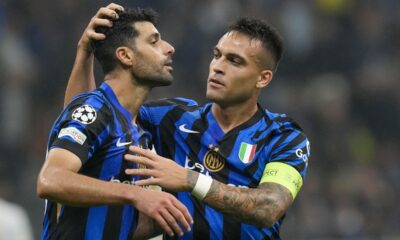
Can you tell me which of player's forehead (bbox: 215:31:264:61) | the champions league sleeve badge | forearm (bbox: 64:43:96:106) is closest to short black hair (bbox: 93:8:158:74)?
forearm (bbox: 64:43:96:106)

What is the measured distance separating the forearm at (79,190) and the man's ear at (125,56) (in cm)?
98

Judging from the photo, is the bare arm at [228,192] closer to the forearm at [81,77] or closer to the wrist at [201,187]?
the wrist at [201,187]

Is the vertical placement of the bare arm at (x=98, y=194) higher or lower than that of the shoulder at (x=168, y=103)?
lower

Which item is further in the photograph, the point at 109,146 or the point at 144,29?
the point at 144,29

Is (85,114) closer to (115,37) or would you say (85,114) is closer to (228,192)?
(115,37)

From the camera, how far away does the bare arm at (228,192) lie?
4.89 metres

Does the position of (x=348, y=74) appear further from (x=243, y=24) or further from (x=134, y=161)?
(x=134, y=161)

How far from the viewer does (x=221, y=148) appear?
5.81 meters

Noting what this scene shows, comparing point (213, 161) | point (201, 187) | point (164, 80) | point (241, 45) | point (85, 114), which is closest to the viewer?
point (85, 114)

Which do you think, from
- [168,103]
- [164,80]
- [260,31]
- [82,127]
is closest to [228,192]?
[164,80]

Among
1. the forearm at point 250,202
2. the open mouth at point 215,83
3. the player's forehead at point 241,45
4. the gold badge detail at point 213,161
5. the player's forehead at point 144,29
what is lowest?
the forearm at point 250,202

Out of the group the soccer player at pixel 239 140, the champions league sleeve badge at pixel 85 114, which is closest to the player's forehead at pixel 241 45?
the soccer player at pixel 239 140

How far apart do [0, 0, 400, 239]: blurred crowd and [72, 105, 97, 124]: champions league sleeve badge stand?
5.65 metres

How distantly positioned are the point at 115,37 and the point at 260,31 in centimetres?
99
